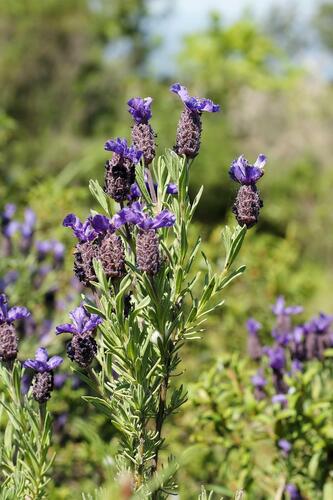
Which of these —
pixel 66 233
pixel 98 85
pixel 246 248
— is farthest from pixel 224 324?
pixel 98 85

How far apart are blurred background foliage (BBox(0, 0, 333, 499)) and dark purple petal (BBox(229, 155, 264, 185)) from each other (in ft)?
1.56

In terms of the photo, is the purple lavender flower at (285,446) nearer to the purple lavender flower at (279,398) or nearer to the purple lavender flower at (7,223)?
the purple lavender flower at (279,398)

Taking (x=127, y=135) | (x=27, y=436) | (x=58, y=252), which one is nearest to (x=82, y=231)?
(x=27, y=436)

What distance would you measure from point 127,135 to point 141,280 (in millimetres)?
7982

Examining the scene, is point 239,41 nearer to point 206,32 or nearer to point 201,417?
point 206,32

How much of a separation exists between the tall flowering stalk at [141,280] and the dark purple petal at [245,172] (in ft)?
0.21

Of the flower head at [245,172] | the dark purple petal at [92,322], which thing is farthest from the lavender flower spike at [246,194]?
the dark purple petal at [92,322]

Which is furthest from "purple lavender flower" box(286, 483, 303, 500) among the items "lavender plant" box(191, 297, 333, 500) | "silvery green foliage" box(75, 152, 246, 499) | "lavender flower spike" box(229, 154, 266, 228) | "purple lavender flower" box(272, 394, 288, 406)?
"lavender flower spike" box(229, 154, 266, 228)

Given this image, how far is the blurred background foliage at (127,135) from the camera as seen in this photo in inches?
119

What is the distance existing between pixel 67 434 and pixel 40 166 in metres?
6.76

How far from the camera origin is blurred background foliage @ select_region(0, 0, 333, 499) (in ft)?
9.94

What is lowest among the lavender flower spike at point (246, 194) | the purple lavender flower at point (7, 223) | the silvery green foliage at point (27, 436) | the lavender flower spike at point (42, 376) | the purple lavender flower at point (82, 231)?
the silvery green foliage at point (27, 436)

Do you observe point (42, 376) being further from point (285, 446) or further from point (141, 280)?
point (285, 446)

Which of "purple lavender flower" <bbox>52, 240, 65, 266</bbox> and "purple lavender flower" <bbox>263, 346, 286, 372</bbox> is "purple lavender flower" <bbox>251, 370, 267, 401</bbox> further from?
"purple lavender flower" <bbox>52, 240, 65, 266</bbox>
